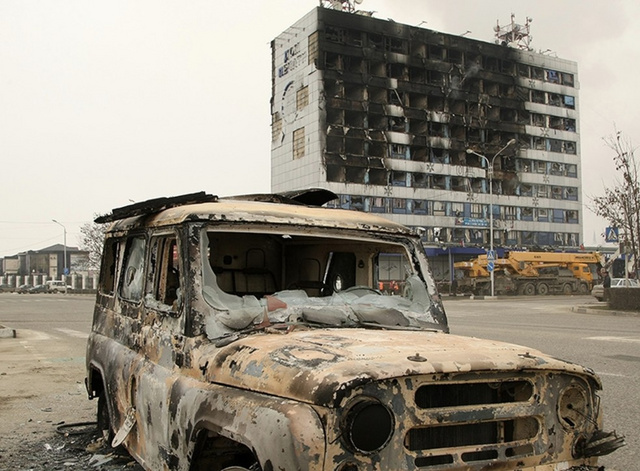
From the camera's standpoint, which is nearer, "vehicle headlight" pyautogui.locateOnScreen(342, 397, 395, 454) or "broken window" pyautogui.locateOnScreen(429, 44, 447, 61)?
"vehicle headlight" pyautogui.locateOnScreen(342, 397, 395, 454)

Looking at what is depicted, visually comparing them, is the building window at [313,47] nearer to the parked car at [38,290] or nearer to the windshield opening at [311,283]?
the parked car at [38,290]

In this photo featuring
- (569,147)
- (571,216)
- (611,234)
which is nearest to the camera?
(611,234)

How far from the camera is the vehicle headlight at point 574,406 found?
10.4 ft

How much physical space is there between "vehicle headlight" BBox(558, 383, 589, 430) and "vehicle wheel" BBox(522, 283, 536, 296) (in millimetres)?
47340

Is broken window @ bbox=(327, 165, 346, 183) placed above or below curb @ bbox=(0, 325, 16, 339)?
above

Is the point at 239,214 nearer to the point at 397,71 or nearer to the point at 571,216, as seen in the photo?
the point at 397,71

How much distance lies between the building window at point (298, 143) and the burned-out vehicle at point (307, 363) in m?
68.0

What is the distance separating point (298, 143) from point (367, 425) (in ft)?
235

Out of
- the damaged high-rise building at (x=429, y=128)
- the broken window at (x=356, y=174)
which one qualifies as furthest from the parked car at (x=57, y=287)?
the broken window at (x=356, y=174)

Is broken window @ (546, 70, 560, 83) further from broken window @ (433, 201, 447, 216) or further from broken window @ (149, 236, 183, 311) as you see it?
broken window @ (149, 236, 183, 311)

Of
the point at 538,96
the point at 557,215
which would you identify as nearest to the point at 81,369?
the point at 557,215

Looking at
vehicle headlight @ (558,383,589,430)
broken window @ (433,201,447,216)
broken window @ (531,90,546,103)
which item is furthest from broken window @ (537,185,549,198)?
vehicle headlight @ (558,383,589,430)

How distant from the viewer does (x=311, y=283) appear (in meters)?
5.18

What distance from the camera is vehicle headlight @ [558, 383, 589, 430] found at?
124 inches
